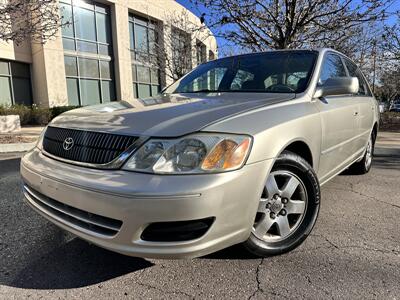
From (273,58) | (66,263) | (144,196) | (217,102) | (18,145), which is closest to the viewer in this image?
(144,196)

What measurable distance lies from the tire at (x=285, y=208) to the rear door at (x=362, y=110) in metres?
1.64

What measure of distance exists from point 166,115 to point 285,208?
1099 millimetres

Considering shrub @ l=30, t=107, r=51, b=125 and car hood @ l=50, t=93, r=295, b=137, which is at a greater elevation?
car hood @ l=50, t=93, r=295, b=137

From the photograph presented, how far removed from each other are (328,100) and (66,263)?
2605mm

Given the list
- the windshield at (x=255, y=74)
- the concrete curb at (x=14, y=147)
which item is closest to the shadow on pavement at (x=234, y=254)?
the windshield at (x=255, y=74)

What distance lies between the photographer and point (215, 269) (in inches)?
93.7

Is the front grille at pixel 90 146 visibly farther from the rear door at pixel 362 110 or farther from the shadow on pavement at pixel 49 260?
the rear door at pixel 362 110

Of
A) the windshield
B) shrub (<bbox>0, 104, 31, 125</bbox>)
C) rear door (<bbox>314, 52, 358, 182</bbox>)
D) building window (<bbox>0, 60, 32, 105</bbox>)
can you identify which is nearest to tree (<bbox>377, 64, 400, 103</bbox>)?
rear door (<bbox>314, 52, 358, 182</bbox>)

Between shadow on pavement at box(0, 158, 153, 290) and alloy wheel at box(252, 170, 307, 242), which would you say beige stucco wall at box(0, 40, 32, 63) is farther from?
alloy wheel at box(252, 170, 307, 242)

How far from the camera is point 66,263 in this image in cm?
251

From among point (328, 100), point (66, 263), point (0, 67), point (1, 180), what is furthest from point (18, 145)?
point (0, 67)

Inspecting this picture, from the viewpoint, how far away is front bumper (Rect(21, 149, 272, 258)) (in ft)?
6.08

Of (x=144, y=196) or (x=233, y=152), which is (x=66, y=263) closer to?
(x=144, y=196)

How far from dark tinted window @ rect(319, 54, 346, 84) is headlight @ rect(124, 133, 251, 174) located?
162 centimetres
